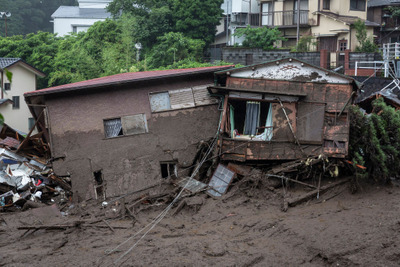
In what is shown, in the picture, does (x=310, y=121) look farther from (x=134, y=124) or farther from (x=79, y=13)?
(x=79, y=13)

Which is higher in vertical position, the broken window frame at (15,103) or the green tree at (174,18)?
the green tree at (174,18)

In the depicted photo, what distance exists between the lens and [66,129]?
2070cm

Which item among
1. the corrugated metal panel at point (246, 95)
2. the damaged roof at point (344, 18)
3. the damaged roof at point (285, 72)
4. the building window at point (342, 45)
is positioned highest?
the damaged roof at point (344, 18)

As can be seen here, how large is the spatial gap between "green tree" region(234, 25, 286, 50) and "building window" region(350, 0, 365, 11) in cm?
736

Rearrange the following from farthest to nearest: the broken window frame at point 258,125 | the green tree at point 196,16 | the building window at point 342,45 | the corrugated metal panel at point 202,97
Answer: the green tree at point 196,16 → the building window at point 342,45 → the corrugated metal panel at point 202,97 → the broken window frame at point 258,125

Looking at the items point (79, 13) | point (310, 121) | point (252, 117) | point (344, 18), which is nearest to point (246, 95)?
point (252, 117)

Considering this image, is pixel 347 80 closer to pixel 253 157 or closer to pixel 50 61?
pixel 253 157

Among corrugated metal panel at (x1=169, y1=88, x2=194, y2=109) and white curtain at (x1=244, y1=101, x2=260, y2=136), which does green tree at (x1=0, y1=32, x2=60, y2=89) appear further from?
white curtain at (x1=244, y1=101, x2=260, y2=136)

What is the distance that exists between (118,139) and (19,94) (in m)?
20.9

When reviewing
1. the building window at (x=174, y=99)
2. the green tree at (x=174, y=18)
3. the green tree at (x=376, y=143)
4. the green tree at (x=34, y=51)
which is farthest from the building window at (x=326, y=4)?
the green tree at (x=34, y=51)

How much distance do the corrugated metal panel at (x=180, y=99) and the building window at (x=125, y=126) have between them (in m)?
1.45

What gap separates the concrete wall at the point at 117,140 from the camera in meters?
20.6

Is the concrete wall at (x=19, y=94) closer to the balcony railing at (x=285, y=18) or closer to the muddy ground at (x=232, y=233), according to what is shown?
the muddy ground at (x=232, y=233)

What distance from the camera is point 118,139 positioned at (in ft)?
68.1
